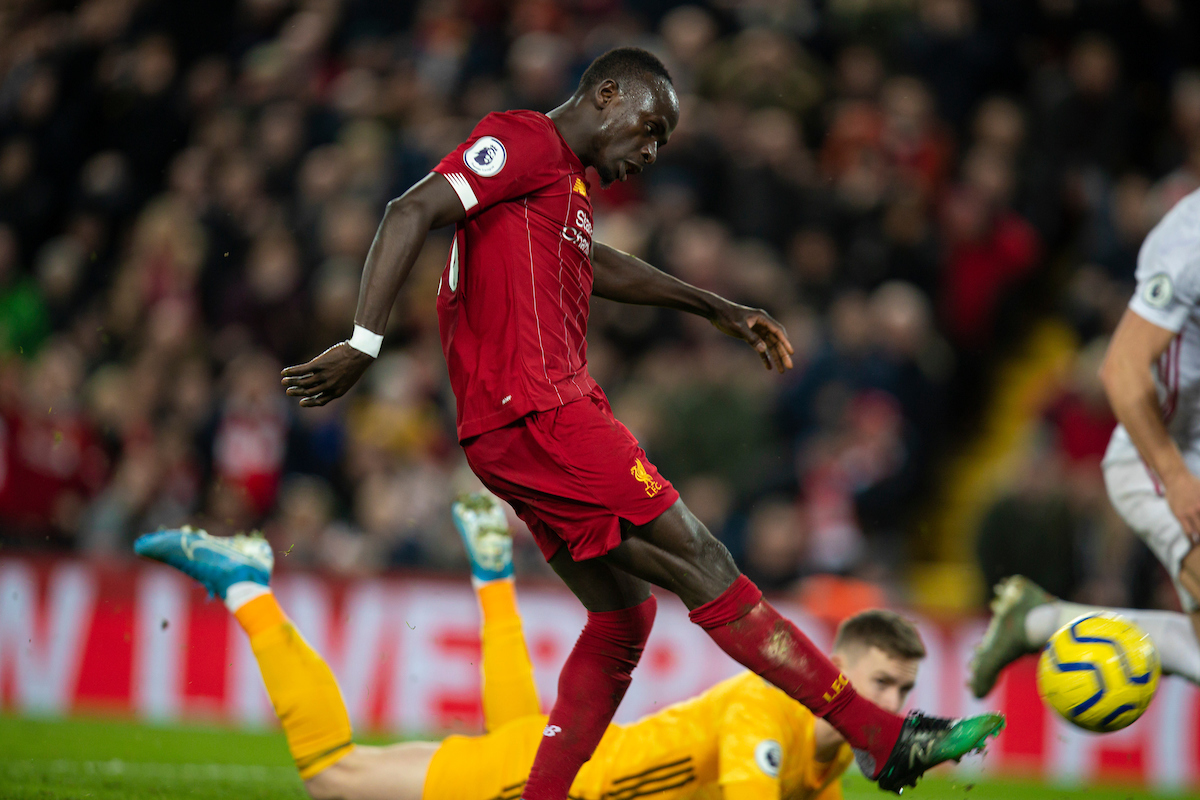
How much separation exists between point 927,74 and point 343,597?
6187mm

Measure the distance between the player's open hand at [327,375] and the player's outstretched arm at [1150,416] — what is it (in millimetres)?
2298

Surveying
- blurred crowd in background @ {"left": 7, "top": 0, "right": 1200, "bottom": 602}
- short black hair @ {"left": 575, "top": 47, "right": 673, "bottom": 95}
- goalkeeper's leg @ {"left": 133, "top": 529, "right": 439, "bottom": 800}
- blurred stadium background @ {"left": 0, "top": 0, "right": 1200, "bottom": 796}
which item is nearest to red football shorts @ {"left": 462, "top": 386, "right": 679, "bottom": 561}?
short black hair @ {"left": 575, "top": 47, "right": 673, "bottom": 95}

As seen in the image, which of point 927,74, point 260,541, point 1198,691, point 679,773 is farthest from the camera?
point 927,74

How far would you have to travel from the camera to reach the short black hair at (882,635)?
14.4 ft

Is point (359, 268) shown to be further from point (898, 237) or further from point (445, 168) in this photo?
point (445, 168)

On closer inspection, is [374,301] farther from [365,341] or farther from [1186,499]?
[1186,499]

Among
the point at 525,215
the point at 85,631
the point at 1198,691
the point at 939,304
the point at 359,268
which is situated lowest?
the point at 1198,691

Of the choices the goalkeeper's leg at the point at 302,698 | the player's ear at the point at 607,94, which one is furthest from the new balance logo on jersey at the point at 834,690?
the player's ear at the point at 607,94

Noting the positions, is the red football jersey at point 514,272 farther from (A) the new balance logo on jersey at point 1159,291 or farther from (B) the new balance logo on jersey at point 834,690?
(A) the new balance logo on jersey at point 1159,291

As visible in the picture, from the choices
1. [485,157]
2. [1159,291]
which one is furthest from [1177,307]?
[485,157]

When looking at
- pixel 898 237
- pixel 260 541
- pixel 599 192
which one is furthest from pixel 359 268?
pixel 260 541

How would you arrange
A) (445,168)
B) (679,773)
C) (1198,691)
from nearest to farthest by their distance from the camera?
(445,168) < (679,773) < (1198,691)

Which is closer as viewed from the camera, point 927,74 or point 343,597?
point 343,597

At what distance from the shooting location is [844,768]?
176 inches
